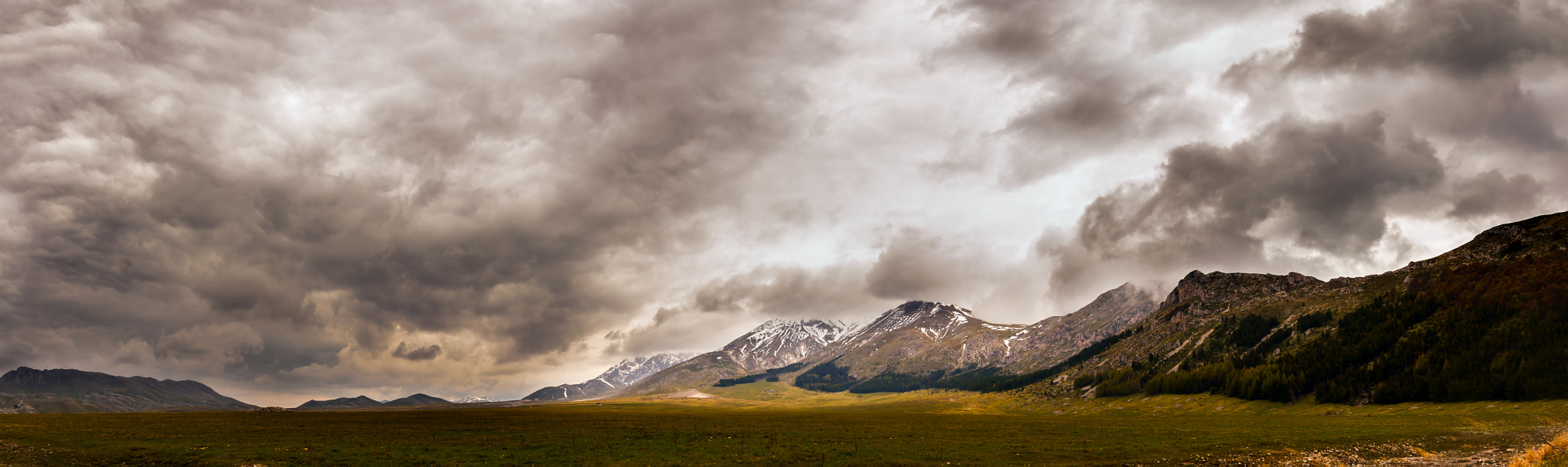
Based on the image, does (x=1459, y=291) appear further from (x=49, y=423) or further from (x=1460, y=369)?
(x=49, y=423)

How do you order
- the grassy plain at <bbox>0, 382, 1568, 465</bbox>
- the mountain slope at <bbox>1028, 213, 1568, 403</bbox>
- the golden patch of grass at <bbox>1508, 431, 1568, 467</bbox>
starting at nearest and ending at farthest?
1. the golden patch of grass at <bbox>1508, 431, 1568, 467</bbox>
2. the grassy plain at <bbox>0, 382, 1568, 465</bbox>
3. the mountain slope at <bbox>1028, 213, 1568, 403</bbox>

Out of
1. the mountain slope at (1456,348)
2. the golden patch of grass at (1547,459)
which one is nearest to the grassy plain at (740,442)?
the golden patch of grass at (1547,459)

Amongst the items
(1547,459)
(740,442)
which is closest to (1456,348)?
(1547,459)

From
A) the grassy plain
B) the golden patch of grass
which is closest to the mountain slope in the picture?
the grassy plain

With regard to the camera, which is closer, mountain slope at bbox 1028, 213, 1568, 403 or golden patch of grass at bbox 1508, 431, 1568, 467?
golden patch of grass at bbox 1508, 431, 1568, 467

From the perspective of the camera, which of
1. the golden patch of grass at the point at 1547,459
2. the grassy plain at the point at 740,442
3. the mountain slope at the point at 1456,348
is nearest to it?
the golden patch of grass at the point at 1547,459

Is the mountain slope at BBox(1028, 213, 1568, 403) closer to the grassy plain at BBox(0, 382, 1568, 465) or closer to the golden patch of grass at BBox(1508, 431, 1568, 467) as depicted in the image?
the grassy plain at BBox(0, 382, 1568, 465)

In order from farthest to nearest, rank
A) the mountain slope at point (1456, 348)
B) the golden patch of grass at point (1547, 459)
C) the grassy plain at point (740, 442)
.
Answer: the mountain slope at point (1456, 348)
the grassy plain at point (740, 442)
the golden patch of grass at point (1547, 459)

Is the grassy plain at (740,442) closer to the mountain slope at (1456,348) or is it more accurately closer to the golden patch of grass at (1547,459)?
the golden patch of grass at (1547,459)

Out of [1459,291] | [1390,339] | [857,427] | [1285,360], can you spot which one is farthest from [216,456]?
[1459,291]

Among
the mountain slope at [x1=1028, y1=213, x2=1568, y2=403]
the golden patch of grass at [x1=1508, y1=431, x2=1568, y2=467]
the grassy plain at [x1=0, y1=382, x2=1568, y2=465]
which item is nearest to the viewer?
the golden patch of grass at [x1=1508, y1=431, x2=1568, y2=467]

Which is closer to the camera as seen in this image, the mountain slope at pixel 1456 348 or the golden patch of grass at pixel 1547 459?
the golden patch of grass at pixel 1547 459

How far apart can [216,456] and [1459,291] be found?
28054cm

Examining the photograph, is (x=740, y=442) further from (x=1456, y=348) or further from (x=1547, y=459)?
(x=1456, y=348)
